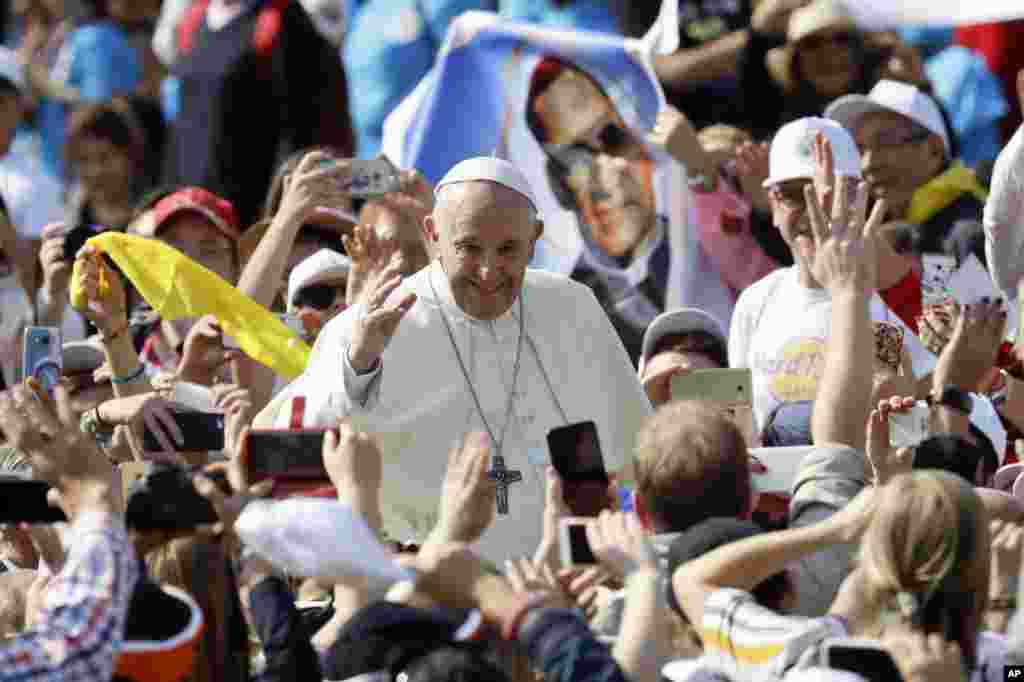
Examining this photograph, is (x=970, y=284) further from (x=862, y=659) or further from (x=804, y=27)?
(x=804, y=27)

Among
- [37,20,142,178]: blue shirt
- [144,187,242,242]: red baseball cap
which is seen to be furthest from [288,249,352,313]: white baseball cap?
[37,20,142,178]: blue shirt

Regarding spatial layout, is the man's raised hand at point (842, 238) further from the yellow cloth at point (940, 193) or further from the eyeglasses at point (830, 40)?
the eyeglasses at point (830, 40)

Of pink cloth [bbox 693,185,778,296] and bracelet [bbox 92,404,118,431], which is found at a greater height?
pink cloth [bbox 693,185,778,296]

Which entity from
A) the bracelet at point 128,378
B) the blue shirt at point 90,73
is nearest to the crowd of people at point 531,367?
the bracelet at point 128,378

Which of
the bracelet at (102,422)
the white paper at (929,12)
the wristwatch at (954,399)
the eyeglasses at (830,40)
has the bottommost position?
the bracelet at (102,422)

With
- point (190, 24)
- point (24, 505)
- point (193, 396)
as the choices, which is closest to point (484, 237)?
point (193, 396)

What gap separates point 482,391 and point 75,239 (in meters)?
2.39

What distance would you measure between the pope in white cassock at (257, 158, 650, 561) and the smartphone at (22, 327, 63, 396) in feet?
2.17

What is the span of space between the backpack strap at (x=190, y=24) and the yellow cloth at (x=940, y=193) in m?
5.14

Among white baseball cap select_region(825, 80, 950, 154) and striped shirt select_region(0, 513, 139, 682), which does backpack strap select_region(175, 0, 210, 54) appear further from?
striped shirt select_region(0, 513, 139, 682)

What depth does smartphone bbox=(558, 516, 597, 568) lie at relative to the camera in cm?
590

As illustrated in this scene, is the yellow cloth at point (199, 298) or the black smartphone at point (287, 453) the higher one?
the yellow cloth at point (199, 298)

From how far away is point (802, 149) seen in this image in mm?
8773

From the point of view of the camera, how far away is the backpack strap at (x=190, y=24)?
14391 millimetres
